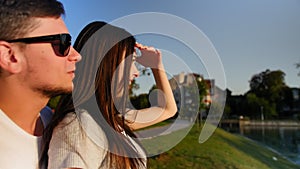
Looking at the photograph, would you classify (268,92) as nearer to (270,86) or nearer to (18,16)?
(270,86)

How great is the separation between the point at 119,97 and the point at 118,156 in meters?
0.14

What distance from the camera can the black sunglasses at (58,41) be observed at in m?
0.56

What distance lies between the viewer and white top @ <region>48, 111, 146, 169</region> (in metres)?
0.55

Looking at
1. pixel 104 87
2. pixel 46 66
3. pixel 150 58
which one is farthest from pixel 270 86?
pixel 46 66

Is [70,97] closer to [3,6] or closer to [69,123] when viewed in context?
[69,123]

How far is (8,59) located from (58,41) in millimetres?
93

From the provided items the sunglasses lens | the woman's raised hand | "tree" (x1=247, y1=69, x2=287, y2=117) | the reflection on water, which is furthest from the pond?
the sunglasses lens

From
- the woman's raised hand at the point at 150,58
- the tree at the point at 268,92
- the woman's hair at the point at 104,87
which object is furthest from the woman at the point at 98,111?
the tree at the point at 268,92

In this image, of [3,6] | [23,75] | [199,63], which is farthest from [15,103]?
[199,63]

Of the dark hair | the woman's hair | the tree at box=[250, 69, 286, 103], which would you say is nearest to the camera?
the dark hair

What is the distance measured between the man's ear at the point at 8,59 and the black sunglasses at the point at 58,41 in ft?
0.10

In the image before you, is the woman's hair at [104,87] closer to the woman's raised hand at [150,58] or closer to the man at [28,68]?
the man at [28,68]

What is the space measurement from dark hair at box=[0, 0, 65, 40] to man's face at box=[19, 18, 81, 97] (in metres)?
0.01

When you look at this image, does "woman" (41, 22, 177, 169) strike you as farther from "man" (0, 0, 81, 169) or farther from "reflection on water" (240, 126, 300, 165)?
"reflection on water" (240, 126, 300, 165)
